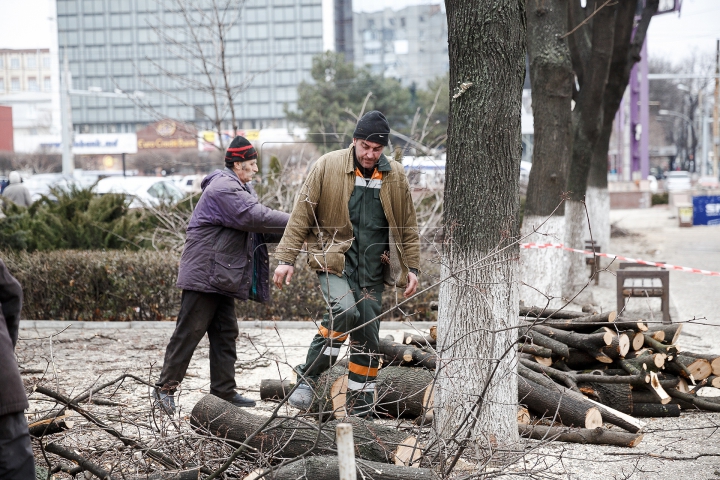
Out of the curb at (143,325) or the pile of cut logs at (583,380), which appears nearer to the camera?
the pile of cut logs at (583,380)

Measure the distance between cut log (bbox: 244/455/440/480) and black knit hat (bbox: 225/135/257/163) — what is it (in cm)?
270

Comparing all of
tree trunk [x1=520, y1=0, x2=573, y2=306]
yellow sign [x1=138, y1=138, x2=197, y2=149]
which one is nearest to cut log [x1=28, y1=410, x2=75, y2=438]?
tree trunk [x1=520, y1=0, x2=573, y2=306]

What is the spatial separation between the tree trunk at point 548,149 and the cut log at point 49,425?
5.68 meters

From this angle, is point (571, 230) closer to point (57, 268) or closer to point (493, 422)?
point (57, 268)

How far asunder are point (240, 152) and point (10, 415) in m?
3.01

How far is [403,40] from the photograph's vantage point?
102 metres

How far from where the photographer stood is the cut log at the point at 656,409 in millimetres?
5367

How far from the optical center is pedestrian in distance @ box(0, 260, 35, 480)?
282cm

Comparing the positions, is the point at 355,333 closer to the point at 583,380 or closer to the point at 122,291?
the point at 583,380

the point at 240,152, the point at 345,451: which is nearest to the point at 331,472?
the point at 345,451

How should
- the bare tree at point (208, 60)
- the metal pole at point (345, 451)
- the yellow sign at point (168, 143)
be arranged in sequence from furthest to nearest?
1. the yellow sign at point (168, 143)
2. the bare tree at point (208, 60)
3. the metal pole at point (345, 451)

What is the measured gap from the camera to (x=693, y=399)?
545 centimetres

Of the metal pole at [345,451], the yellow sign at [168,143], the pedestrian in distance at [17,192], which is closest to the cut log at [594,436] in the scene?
the metal pole at [345,451]

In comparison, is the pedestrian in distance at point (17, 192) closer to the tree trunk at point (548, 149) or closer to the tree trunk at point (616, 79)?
the tree trunk at point (548, 149)
